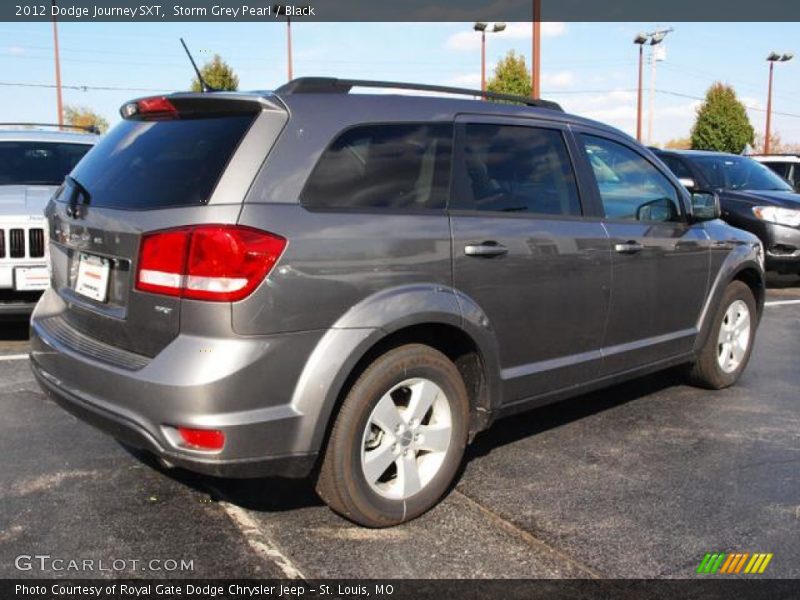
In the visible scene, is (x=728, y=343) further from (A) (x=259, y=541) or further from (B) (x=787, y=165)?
(B) (x=787, y=165)

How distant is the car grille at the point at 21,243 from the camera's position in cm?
580

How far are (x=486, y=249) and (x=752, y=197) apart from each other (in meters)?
8.00

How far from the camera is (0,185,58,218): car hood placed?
5914mm

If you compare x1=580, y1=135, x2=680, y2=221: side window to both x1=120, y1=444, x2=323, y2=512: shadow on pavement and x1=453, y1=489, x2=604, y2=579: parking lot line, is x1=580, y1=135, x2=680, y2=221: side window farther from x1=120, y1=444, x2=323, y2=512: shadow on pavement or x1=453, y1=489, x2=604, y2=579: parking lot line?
x1=120, y1=444, x2=323, y2=512: shadow on pavement

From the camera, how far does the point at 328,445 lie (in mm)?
3053

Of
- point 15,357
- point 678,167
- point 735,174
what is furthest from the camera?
point 735,174

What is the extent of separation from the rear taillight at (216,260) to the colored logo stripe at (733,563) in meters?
2.02

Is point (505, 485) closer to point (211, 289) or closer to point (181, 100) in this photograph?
point (211, 289)

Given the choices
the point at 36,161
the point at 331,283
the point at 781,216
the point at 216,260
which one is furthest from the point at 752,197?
the point at 216,260

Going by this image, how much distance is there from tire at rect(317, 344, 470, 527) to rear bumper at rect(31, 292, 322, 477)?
0.61 ft

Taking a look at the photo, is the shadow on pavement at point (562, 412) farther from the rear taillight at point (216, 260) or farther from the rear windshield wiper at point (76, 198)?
the rear windshield wiper at point (76, 198)

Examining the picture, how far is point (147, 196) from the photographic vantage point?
304 cm

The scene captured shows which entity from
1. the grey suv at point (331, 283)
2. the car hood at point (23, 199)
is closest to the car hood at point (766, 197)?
the grey suv at point (331, 283)

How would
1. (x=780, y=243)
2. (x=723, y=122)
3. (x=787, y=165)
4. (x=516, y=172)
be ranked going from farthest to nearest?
(x=723, y=122)
(x=787, y=165)
(x=780, y=243)
(x=516, y=172)
